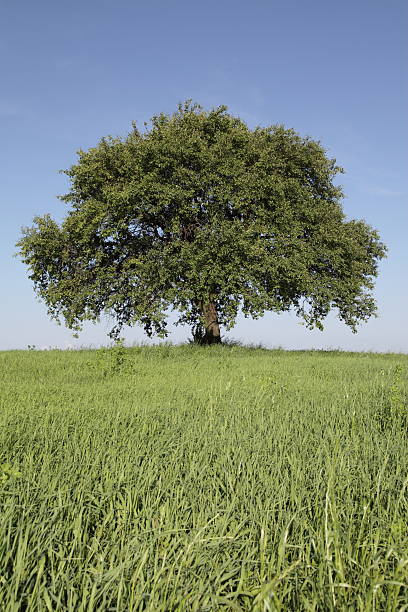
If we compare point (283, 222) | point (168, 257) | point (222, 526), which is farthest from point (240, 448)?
point (283, 222)

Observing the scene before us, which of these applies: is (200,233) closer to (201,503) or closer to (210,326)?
(210,326)

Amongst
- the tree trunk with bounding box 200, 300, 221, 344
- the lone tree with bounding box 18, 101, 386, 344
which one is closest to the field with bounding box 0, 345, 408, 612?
the lone tree with bounding box 18, 101, 386, 344

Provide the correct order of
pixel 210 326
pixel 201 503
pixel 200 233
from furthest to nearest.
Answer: pixel 210 326 < pixel 200 233 < pixel 201 503

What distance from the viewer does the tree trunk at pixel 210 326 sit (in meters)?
24.5

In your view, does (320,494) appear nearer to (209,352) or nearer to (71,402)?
(71,402)

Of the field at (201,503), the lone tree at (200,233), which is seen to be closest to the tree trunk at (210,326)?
the lone tree at (200,233)

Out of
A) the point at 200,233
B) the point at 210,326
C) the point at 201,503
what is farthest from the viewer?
the point at 210,326

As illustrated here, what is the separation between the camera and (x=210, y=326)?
81.0 ft

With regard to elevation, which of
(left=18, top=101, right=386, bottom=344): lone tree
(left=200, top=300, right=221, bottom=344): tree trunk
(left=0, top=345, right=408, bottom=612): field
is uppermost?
(left=18, top=101, right=386, bottom=344): lone tree

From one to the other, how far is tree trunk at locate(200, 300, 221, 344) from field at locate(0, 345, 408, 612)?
15.3 meters

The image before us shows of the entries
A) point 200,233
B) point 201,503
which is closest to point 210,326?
point 200,233

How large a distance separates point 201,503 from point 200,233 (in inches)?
681

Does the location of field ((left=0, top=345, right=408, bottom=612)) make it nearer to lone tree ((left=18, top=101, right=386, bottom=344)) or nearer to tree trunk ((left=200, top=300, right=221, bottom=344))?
lone tree ((left=18, top=101, right=386, bottom=344))

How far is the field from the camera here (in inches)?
107
